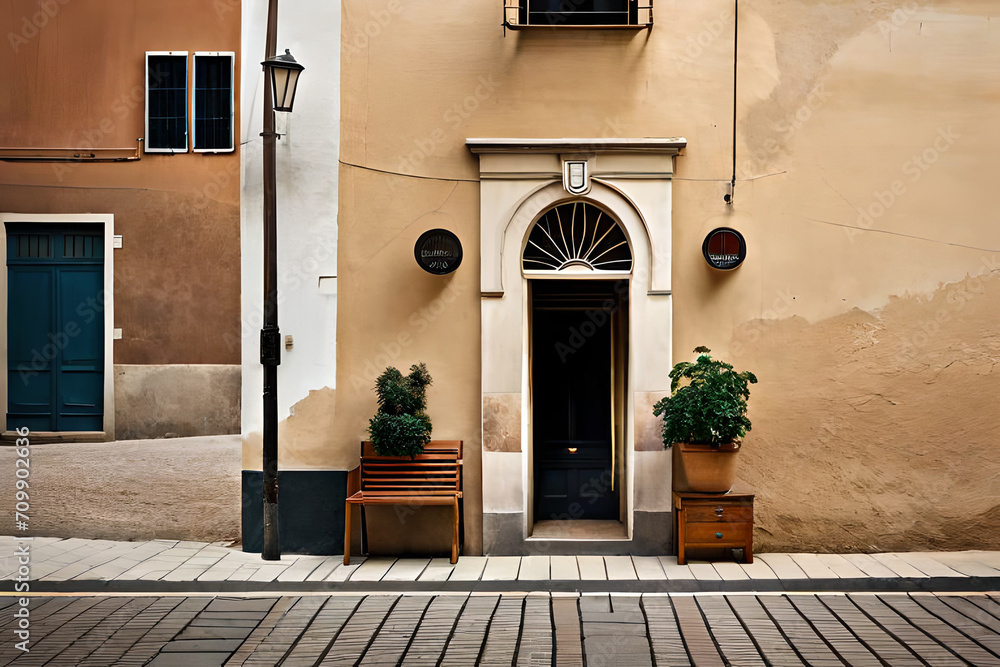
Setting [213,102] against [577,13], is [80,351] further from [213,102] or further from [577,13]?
[577,13]

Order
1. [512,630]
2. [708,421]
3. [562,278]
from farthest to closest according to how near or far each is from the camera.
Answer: [562,278] → [708,421] → [512,630]

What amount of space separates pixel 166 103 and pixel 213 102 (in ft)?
2.77

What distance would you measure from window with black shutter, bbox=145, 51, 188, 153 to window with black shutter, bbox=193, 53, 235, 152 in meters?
0.23

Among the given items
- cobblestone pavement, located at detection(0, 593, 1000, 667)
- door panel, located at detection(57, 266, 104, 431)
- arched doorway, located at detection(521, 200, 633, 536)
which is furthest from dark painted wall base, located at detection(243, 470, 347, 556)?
door panel, located at detection(57, 266, 104, 431)

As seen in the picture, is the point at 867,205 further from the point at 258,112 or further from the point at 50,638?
the point at 50,638

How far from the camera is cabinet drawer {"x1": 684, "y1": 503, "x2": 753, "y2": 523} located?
24.3 ft

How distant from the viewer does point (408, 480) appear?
759 cm

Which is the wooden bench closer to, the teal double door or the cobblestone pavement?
the cobblestone pavement

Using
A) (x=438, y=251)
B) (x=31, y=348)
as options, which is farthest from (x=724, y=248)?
(x=31, y=348)

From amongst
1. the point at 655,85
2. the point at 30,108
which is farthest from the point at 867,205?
the point at 30,108

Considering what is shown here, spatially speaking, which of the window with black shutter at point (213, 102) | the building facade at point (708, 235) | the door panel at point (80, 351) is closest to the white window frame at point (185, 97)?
the window with black shutter at point (213, 102)

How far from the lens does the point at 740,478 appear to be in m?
7.92

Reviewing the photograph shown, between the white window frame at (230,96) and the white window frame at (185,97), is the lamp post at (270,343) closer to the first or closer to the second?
the white window frame at (230,96)

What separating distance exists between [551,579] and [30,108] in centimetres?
1290
